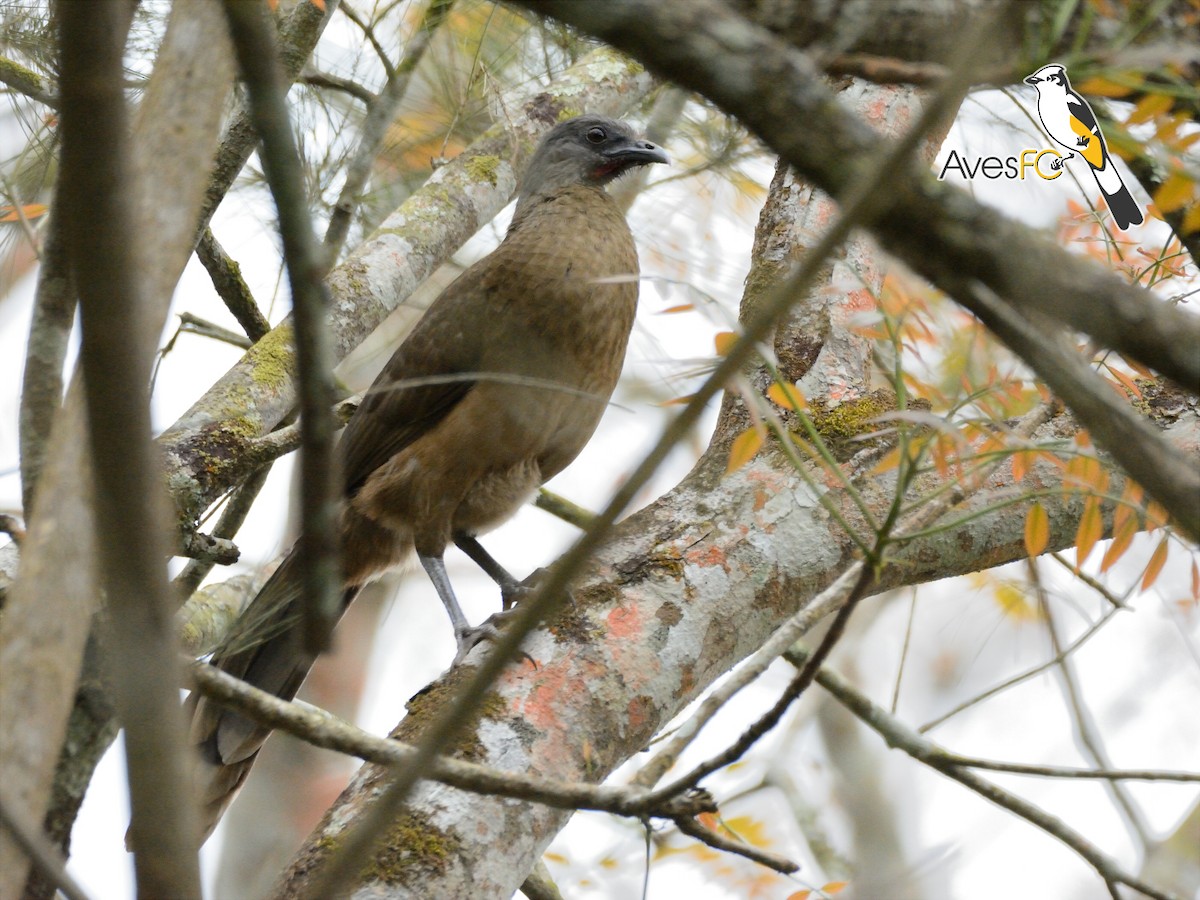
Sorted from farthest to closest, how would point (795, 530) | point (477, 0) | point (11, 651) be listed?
point (477, 0) < point (795, 530) < point (11, 651)

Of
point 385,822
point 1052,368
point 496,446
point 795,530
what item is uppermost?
point 496,446

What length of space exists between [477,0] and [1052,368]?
320 cm

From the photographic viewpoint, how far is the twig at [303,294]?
3.45 ft

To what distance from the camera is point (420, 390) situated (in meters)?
3.63

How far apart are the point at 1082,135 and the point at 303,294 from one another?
6.20 ft

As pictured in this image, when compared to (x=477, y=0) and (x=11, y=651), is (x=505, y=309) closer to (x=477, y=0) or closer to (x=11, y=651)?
(x=477, y=0)

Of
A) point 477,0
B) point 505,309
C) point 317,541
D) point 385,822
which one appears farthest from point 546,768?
point 477,0

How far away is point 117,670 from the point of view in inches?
36.0

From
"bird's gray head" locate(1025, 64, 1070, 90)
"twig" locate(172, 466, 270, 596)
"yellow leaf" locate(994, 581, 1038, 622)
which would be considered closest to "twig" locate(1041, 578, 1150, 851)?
"yellow leaf" locate(994, 581, 1038, 622)

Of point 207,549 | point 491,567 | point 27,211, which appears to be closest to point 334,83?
point 27,211

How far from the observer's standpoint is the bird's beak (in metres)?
4.18

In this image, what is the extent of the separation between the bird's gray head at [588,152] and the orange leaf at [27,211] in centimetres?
159

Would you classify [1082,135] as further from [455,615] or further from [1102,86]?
[455,615]

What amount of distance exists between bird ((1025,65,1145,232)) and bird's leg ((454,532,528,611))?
190cm
